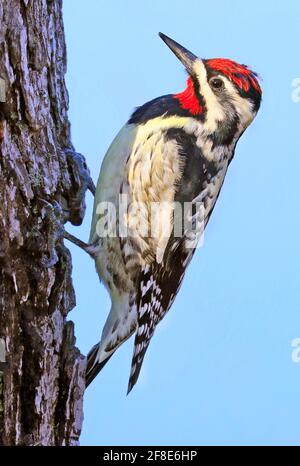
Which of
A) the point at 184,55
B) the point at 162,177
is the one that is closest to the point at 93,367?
the point at 162,177

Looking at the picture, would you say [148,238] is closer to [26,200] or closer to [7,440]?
[26,200]

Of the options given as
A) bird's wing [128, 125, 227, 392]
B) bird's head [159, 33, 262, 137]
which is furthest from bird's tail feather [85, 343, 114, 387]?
bird's head [159, 33, 262, 137]

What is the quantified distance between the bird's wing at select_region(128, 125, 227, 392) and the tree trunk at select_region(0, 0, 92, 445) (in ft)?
2.28

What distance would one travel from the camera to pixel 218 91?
3408 millimetres

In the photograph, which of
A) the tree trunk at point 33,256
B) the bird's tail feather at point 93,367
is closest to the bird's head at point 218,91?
the tree trunk at point 33,256

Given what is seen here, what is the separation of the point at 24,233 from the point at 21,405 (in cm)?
50

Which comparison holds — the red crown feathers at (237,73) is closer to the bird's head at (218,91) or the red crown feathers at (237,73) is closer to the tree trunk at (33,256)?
the bird's head at (218,91)

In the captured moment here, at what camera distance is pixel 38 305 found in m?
2.29

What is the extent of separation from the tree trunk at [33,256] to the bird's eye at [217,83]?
952 mm

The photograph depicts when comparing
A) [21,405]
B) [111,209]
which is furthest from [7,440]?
[111,209]

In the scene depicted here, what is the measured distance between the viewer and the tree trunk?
2156mm

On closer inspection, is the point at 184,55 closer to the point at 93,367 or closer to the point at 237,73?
the point at 237,73

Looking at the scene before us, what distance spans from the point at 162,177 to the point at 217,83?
56cm

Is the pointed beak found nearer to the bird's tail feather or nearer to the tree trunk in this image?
the tree trunk
